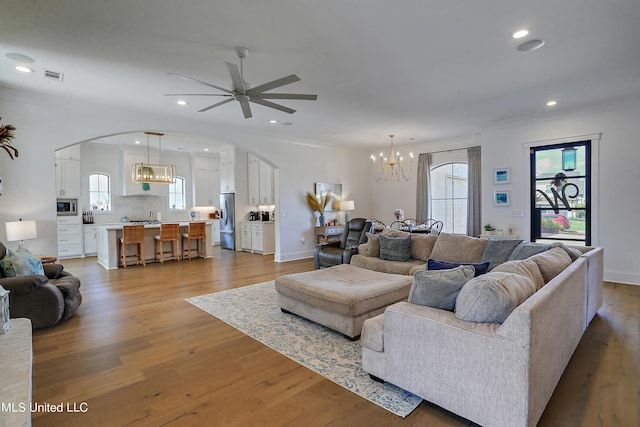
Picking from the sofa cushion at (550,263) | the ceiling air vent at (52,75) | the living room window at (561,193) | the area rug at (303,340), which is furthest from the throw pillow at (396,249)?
A: the ceiling air vent at (52,75)

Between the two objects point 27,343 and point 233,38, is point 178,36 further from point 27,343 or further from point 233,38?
point 27,343

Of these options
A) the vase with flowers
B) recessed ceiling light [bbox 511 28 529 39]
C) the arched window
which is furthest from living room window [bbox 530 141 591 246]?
the vase with flowers

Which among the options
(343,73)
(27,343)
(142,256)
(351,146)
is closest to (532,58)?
(343,73)

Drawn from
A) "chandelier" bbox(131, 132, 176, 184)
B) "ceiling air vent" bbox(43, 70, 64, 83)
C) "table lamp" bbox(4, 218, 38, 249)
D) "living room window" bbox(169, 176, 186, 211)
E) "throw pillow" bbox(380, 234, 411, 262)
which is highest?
"ceiling air vent" bbox(43, 70, 64, 83)

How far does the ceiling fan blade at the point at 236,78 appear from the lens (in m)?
2.85

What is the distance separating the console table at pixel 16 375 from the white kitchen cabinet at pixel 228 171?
7414 millimetres

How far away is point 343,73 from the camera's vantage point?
12.4 ft

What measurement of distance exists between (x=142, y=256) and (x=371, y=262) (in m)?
5.28

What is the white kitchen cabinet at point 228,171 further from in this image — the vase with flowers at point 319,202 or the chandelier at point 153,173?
the vase with flowers at point 319,202

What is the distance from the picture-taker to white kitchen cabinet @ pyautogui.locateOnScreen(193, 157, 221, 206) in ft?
34.1

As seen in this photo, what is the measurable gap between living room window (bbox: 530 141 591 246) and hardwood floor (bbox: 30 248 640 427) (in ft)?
5.58

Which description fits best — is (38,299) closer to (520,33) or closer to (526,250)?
(526,250)

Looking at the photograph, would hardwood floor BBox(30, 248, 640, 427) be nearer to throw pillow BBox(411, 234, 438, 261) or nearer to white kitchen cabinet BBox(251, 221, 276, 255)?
throw pillow BBox(411, 234, 438, 261)

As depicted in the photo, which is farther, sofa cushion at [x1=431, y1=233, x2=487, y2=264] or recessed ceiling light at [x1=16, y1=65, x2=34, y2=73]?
sofa cushion at [x1=431, y1=233, x2=487, y2=264]
